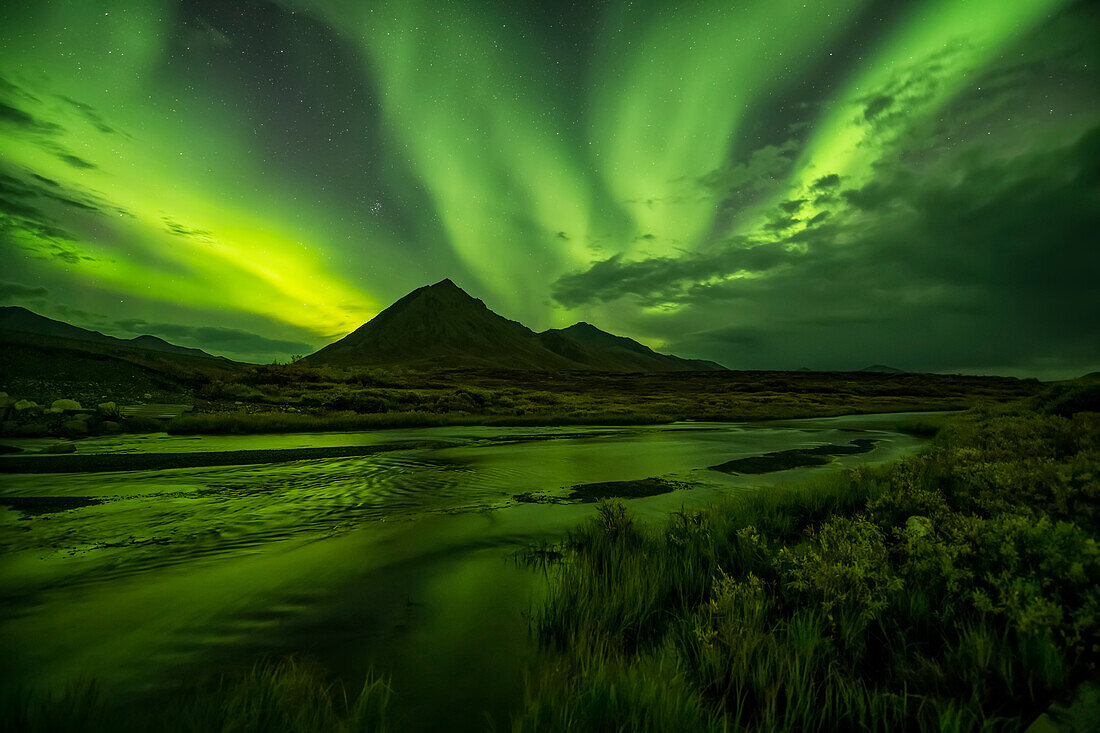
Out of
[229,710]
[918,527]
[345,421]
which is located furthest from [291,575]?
[345,421]

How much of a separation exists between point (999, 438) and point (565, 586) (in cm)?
1031

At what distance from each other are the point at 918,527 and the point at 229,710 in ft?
21.9

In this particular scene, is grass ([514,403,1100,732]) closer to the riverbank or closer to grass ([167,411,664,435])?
grass ([167,411,664,435])

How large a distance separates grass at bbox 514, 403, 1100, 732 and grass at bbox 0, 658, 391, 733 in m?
1.14

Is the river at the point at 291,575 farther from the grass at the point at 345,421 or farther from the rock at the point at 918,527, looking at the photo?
the grass at the point at 345,421

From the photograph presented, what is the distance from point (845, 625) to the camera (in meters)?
3.27

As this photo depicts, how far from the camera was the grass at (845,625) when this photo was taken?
8.25ft

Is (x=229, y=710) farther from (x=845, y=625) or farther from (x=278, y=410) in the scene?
(x=278, y=410)

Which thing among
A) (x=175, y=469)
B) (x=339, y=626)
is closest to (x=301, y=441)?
(x=175, y=469)

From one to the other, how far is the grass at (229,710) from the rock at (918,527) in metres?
5.28

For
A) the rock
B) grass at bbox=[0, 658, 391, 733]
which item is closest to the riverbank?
grass at bbox=[0, 658, 391, 733]

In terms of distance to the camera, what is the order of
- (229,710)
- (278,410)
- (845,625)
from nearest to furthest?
(229,710), (845,625), (278,410)

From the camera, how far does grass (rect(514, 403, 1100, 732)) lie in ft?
8.25

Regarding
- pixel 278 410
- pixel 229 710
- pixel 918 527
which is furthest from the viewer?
pixel 278 410
